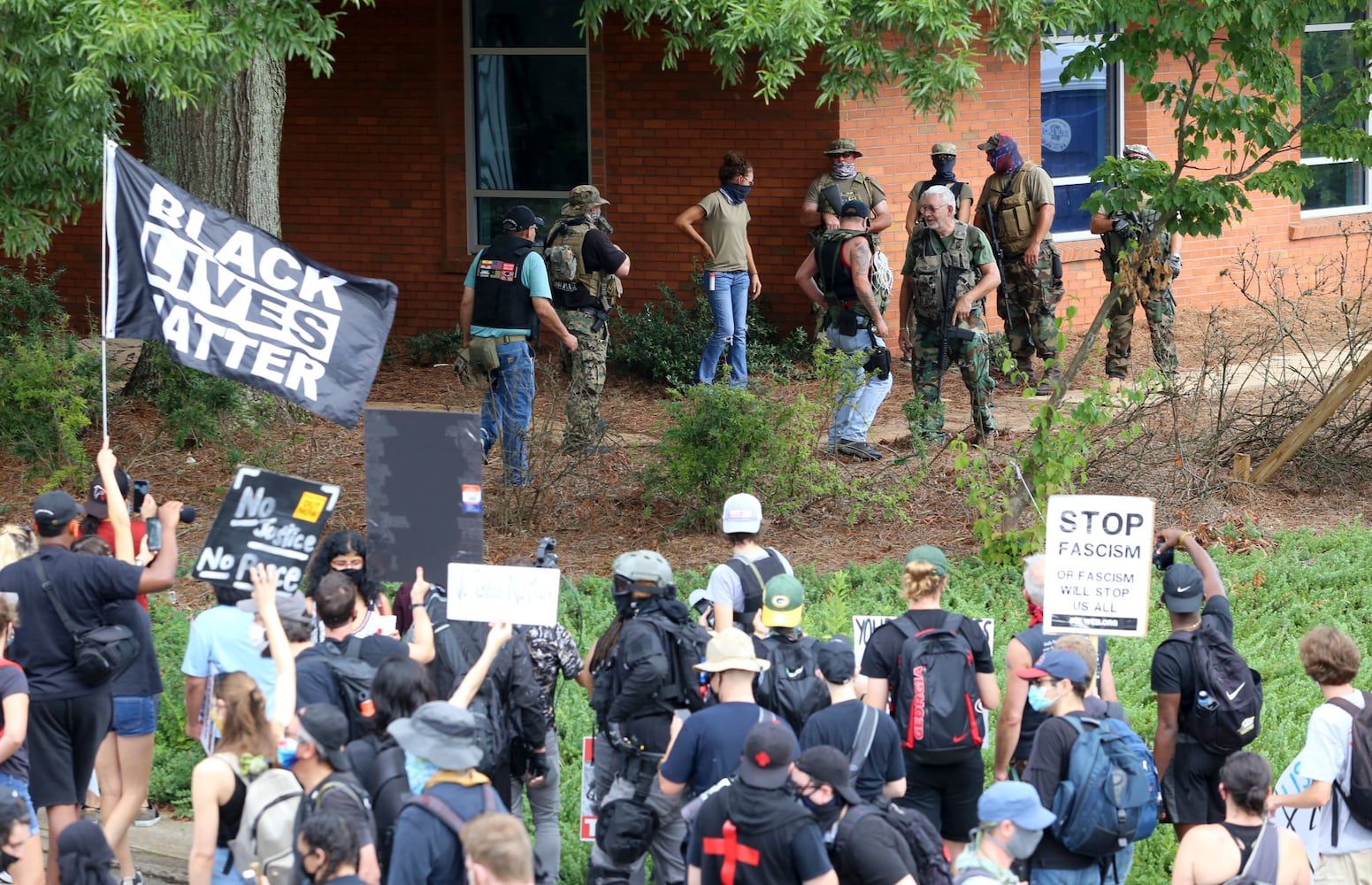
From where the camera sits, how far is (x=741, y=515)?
6645 millimetres

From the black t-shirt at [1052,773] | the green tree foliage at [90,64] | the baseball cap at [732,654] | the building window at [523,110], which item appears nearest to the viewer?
the black t-shirt at [1052,773]

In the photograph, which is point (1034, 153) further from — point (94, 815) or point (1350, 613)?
point (94, 815)

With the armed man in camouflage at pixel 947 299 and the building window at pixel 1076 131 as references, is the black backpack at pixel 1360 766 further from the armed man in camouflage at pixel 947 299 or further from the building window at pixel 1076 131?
the building window at pixel 1076 131

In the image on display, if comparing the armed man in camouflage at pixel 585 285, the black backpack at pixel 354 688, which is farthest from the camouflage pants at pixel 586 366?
the black backpack at pixel 354 688

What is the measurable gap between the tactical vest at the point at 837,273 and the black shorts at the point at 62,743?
662cm

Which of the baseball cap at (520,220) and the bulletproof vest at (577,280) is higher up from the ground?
the baseball cap at (520,220)

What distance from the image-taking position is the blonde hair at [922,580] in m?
5.96

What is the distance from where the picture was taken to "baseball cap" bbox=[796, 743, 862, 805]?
184 inches

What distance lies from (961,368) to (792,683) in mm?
6263

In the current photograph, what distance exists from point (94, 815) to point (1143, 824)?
4749mm

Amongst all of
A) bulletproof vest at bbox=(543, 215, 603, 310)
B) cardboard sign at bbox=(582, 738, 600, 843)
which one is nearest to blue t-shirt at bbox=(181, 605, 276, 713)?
cardboard sign at bbox=(582, 738, 600, 843)

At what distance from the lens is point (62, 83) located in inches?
351

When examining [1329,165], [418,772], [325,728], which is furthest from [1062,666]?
[1329,165]

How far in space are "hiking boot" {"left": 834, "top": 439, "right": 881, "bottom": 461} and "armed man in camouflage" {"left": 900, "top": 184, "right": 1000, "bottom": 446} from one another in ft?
1.53
